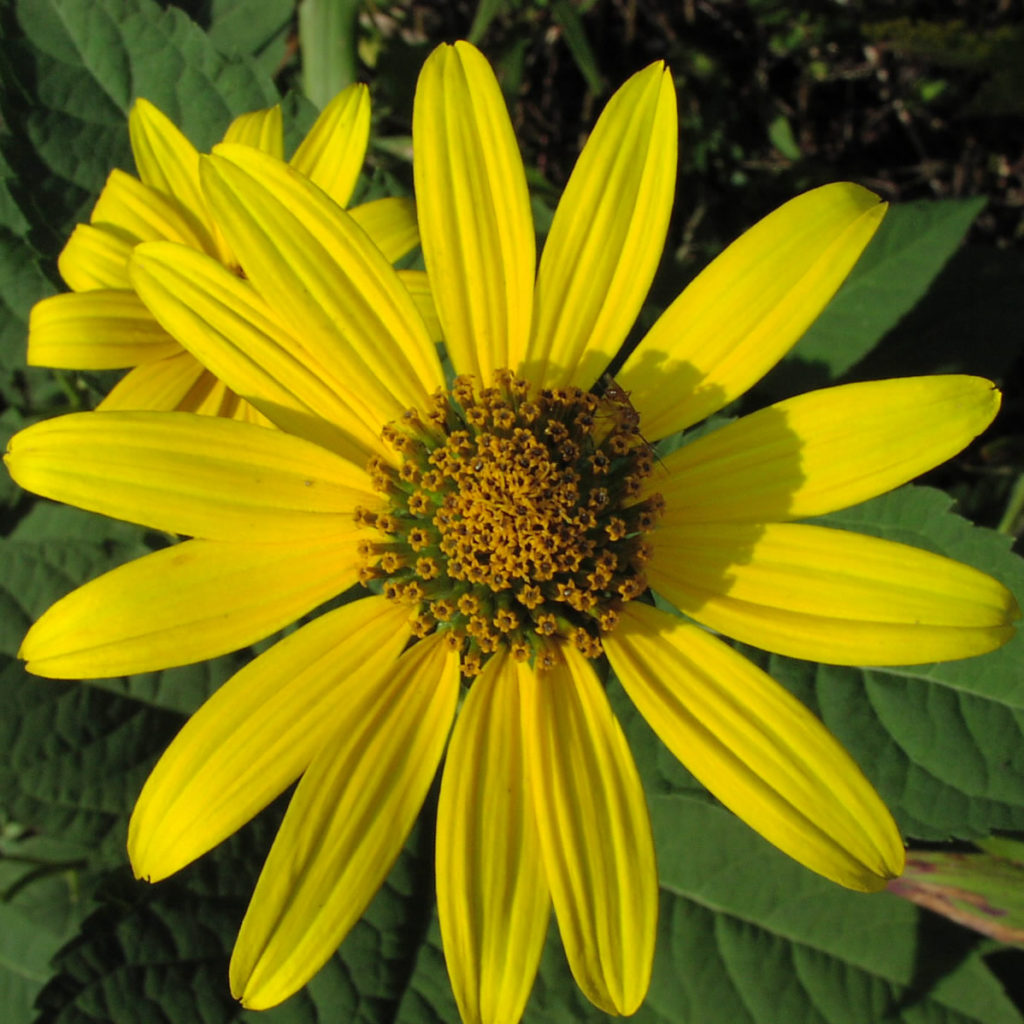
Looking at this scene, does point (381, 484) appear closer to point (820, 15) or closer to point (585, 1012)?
point (585, 1012)

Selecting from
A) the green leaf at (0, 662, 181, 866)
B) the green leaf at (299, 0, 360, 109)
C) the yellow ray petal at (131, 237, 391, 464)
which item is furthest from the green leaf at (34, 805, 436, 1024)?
the green leaf at (299, 0, 360, 109)

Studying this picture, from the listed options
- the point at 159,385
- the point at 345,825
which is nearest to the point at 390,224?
the point at 159,385

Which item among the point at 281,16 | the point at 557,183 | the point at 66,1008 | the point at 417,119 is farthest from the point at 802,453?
the point at 557,183

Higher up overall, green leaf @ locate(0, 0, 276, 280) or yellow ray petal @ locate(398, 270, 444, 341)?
green leaf @ locate(0, 0, 276, 280)

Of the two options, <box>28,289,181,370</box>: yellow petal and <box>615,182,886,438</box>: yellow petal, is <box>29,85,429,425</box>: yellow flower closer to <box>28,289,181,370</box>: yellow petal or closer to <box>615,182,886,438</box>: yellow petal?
<box>28,289,181,370</box>: yellow petal

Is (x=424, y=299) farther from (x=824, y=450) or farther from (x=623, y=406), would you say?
(x=824, y=450)

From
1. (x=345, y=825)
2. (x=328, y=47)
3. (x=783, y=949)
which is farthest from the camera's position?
(x=328, y=47)

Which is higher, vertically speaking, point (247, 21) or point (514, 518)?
point (247, 21)
